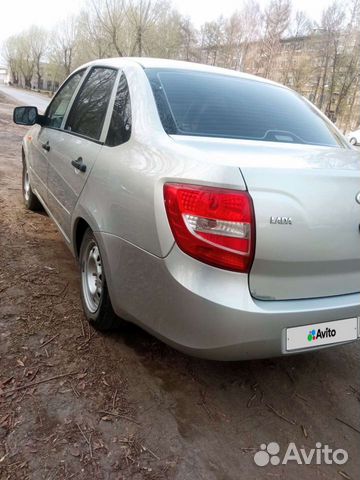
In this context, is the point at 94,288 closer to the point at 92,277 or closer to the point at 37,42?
the point at 92,277

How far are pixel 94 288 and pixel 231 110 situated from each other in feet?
4.65

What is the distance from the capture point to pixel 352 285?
208 centimetres

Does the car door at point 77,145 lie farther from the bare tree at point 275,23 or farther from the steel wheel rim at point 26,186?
the bare tree at point 275,23

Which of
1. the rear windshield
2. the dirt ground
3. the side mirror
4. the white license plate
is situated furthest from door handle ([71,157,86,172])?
the white license plate

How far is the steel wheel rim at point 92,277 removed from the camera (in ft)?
8.80

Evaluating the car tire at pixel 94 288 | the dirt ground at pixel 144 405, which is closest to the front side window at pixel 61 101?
the car tire at pixel 94 288

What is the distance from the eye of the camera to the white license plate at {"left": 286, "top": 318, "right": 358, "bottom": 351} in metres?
1.92

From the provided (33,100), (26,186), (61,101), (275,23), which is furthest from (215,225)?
(275,23)

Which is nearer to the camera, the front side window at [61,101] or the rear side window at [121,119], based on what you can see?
the rear side window at [121,119]

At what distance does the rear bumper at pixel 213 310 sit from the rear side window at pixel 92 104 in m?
1.16

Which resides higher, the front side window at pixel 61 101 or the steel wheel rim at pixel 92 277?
the front side window at pixel 61 101

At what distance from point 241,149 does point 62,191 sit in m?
1.68

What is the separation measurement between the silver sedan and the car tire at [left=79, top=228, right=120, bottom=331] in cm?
1

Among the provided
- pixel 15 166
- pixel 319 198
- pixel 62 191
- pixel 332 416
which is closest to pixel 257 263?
pixel 319 198
